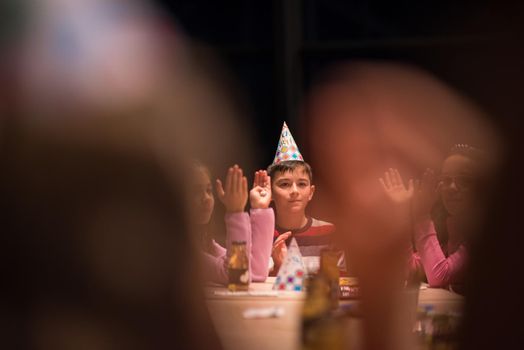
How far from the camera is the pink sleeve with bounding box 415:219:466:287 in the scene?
136cm

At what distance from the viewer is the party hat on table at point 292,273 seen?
1361 mm

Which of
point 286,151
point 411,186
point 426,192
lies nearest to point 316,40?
point 286,151

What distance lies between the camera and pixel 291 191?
1.56 meters

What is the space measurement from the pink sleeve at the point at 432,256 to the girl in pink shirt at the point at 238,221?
312 millimetres

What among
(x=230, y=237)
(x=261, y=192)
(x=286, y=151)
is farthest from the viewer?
(x=286, y=151)

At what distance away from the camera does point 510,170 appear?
42 centimetres

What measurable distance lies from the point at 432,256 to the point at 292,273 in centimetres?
29

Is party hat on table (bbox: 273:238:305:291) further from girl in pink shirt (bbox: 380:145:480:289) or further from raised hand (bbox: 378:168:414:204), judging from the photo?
raised hand (bbox: 378:168:414:204)

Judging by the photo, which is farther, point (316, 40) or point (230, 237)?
point (316, 40)

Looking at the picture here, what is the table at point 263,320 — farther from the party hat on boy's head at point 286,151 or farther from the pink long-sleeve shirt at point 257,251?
the party hat on boy's head at point 286,151

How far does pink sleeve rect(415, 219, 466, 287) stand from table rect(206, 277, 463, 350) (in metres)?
0.03

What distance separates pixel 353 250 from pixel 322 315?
0.16 meters

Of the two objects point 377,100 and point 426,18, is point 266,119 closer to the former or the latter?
point 426,18

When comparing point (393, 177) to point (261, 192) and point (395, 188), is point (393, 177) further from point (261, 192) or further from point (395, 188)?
point (261, 192)
